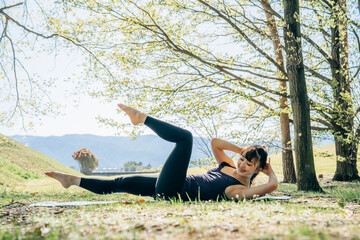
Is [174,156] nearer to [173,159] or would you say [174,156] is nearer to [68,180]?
[173,159]

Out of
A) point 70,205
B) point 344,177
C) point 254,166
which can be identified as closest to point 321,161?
point 344,177

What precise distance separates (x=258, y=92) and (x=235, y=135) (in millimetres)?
1949

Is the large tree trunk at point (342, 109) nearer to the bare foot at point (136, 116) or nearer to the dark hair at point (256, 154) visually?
the dark hair at point (256, 154)

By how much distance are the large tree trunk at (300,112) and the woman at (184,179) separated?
3.17 m

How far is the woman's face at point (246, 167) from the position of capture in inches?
188

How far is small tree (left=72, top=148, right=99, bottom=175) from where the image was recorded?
124 ft

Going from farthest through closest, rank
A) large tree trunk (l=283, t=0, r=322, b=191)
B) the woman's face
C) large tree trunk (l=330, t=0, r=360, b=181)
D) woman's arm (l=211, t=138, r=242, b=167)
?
large tree trunk (l=330, t=0, r=360, b=181)
large tree trunk (l=283, t=0, r=322, b=191)
woman's arm (l=211, t=138, r=242, b=167)
the woman's face

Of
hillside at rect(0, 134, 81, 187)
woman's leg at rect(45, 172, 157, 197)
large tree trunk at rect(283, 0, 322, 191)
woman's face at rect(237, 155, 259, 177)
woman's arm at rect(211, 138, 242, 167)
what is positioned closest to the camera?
woman's face at rect(237, 155, 259, 177)

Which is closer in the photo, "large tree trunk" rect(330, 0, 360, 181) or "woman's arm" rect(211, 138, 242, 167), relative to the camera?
"woman's arm" rect(211, 138, 242, 167)

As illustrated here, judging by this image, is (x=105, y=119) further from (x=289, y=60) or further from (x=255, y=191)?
(x=255, y=191)

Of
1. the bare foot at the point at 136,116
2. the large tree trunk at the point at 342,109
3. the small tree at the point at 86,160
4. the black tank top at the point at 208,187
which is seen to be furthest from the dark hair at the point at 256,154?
the small tree at the point at 86,160

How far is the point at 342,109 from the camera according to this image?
398 inches

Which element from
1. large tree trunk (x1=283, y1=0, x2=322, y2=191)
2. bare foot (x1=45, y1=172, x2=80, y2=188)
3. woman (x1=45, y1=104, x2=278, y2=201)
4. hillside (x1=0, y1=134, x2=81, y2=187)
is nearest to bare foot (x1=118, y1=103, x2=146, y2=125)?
woman (x1=45, y1=104, x2=278, y2=201)

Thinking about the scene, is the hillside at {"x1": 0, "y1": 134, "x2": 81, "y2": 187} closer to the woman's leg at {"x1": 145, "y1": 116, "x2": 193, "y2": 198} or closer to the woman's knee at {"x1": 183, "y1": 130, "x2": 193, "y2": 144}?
the woman's leg at {"x1": 145, "y1": 116, "x2": 193, "y2": 198}
